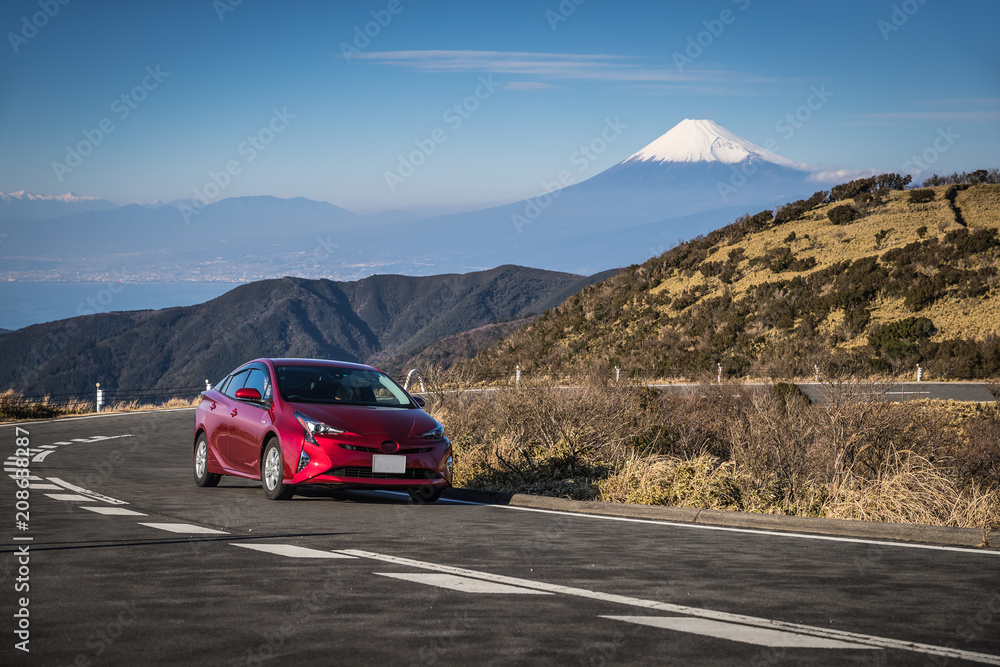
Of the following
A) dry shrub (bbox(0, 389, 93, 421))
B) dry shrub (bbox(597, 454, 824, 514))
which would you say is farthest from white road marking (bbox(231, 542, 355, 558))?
dry shrub (bbox(0, 389, 93, 421))

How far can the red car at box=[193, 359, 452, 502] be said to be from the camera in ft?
33.1

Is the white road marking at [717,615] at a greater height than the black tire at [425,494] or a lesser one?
lesser

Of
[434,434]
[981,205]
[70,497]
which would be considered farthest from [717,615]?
[981,205]

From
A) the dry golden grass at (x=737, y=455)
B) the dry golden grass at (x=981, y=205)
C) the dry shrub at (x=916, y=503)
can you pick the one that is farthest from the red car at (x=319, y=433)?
the dry golden grass at (x=981, y=205)

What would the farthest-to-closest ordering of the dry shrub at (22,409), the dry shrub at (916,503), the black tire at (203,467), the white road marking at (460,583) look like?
the dry shrub at (22,409)
the black tire at (203,467)
the dry shrub at (916,503)
the white road marking at (460,583)

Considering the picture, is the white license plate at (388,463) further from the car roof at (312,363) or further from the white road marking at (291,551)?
the white road marking at (291,551)

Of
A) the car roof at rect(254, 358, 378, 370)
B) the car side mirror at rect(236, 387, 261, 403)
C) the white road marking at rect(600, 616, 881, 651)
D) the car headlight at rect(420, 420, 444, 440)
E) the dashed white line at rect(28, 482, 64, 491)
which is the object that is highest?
the car roof at rect(254, 358, 378, 370)

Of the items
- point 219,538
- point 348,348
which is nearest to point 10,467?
point 219,538

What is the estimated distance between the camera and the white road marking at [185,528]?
27.0 ft

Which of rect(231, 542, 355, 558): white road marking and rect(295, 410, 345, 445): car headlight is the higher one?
rect(295, 410, 345, 445): car headlight

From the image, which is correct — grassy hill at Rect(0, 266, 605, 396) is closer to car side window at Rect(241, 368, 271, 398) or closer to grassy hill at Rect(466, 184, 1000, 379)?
grassy hill at Rect(466, 184, 1000, 379)

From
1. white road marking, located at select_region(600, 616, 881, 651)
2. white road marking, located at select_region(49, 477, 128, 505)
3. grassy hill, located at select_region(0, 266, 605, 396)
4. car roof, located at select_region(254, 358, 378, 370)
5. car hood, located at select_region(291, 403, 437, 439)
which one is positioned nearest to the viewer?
white road marking, located at select_region(600, 616, 881, 651)

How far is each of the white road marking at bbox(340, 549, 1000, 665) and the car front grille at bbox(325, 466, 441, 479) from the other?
2.94 meters

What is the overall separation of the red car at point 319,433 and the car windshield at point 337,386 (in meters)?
0.01
